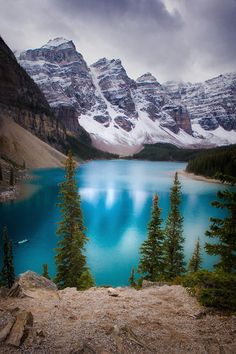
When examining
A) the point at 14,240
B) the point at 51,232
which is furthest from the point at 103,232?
the point at 14,240

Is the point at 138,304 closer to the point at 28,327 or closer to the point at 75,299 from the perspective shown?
the point at 75,299

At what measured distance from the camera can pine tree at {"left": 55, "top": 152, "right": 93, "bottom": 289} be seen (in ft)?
72.6

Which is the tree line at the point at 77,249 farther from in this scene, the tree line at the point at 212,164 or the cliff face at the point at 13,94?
the cliff face at the point at 13,94

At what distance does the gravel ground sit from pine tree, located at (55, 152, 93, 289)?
829cm

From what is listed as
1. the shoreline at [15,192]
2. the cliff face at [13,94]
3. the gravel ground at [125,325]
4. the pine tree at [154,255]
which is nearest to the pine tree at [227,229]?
the gravel ground at [125,325]

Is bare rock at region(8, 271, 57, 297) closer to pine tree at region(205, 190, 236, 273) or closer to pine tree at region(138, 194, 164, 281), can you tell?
pine tree at region(205, 190, 236, 273)

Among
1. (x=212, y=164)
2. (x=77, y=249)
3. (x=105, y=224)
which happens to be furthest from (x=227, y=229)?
(x=212, y=164)

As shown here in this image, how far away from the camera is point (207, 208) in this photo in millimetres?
66750

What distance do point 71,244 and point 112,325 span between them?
1289 cm

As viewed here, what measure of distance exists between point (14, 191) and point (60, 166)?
82194 mm

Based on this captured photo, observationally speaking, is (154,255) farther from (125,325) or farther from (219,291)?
(125,325)

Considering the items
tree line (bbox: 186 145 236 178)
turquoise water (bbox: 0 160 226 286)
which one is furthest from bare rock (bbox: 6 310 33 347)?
tree line (bbox: 186 145 236 178)

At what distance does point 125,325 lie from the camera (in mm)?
9711

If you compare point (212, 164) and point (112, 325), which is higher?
point (112, 325)
